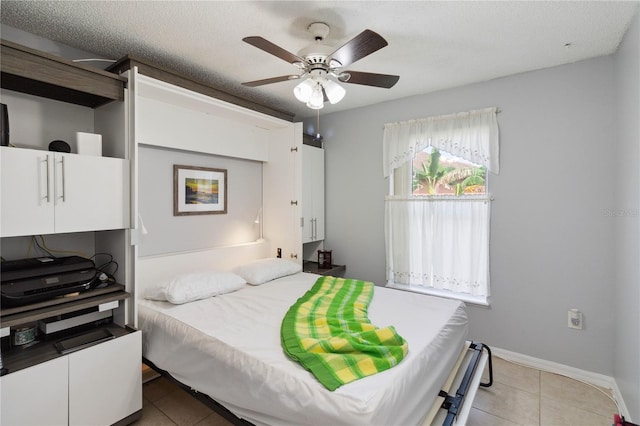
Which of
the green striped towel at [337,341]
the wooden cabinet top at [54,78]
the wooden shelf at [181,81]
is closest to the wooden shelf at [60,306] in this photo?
the green striped towel at [337,341]

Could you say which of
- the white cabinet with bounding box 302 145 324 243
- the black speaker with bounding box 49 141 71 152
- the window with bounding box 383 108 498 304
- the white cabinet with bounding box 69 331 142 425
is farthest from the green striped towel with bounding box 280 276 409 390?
the black speaker with bounding box 49 141 71 152

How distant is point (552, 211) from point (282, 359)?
2.63m

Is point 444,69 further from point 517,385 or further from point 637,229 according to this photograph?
point 517,385

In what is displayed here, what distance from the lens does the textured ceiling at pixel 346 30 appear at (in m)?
1.87

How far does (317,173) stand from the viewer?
13.2 ft

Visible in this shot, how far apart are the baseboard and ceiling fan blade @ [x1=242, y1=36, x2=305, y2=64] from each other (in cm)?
313

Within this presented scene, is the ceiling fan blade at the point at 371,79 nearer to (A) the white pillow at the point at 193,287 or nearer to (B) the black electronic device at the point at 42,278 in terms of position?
(A) the white pillow at the point at 193,287

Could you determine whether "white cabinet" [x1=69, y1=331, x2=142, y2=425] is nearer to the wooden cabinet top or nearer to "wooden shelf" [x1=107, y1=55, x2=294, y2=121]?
the wooden cabinet top

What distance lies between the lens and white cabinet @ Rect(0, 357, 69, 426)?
1.57 metres

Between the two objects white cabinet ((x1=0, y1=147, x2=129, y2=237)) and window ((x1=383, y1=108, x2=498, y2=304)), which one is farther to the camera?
window ((x1=383, y1=108, x2=498, y2=304))

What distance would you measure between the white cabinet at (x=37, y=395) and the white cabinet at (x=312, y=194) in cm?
254

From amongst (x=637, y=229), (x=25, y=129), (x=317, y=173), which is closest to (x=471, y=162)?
(x=637, y=229)

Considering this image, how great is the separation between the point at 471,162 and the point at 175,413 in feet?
10.9

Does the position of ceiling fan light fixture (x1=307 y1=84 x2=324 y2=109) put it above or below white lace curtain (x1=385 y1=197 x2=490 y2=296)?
above
